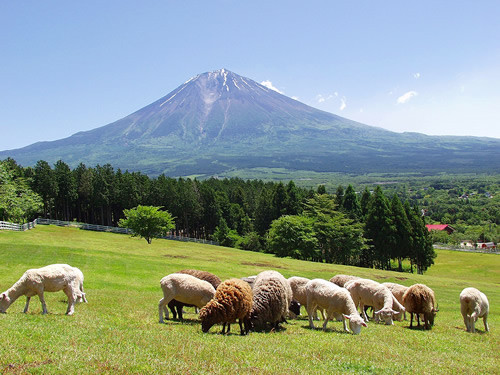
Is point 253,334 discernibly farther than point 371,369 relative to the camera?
Yes

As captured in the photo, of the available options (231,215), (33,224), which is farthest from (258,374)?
(231,215)

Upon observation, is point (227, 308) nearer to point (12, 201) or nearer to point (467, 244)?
point (12, 201)

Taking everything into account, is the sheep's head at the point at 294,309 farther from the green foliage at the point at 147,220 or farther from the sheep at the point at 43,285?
the green foliage at the point at 147,220

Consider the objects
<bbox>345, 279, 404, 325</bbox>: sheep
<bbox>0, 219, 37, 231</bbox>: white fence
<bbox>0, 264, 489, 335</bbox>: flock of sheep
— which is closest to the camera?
<bbox>0, 264, 489, 335</bbox>: flock of sheep

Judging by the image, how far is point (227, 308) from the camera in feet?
33.4

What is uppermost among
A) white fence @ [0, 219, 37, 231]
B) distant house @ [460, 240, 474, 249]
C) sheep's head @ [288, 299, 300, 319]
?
sheep's head @ [288, 299, 300, 319]

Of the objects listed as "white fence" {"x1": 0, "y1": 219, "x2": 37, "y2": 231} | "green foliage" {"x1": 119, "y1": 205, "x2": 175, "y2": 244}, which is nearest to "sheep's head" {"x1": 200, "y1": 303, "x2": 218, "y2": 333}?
"green foliage" {"x1": 119, "y1": 205, "x2": 175, "y2": 244}

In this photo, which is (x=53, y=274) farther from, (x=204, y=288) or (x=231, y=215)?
(x=231, y=215)

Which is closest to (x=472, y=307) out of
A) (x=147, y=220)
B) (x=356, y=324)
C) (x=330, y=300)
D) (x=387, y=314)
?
(x=387, y=314)

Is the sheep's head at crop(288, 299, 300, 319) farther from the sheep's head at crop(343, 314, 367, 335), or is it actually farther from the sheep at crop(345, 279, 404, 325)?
the sheep's head at crop(343, 314, 367, 335)

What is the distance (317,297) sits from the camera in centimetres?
1250

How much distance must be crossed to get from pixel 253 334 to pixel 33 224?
52536mm

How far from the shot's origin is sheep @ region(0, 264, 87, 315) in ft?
35.4

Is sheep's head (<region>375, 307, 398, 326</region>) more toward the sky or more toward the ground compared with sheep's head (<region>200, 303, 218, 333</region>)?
more toward the ground
